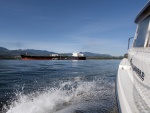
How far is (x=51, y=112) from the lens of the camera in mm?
7078

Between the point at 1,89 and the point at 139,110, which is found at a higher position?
the point at 139,110

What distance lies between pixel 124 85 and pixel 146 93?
3.85 ft

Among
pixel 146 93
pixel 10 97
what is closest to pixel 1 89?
pixel 10 97

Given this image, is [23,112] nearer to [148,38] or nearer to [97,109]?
[97,109]

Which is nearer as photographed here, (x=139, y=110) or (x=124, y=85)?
(x=139, y=110)

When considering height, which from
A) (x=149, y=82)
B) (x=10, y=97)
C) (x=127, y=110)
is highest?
(x=149, y=82)

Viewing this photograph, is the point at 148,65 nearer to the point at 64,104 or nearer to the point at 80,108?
the point at 80,108

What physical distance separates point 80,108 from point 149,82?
3.86 metres

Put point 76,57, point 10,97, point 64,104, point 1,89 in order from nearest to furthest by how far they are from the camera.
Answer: point 64,104, point 10,97, point 1,89, point 76,57

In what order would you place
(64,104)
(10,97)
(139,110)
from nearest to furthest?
(139,110) < (64,104) < (10,97)

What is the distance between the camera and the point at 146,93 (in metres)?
3.24

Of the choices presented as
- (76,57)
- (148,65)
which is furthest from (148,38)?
(76,57)

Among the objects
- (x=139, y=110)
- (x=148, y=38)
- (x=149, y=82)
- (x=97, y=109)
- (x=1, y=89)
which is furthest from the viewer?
(x=1, y=89)

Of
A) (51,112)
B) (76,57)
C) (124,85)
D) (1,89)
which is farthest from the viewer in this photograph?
(76,57)
